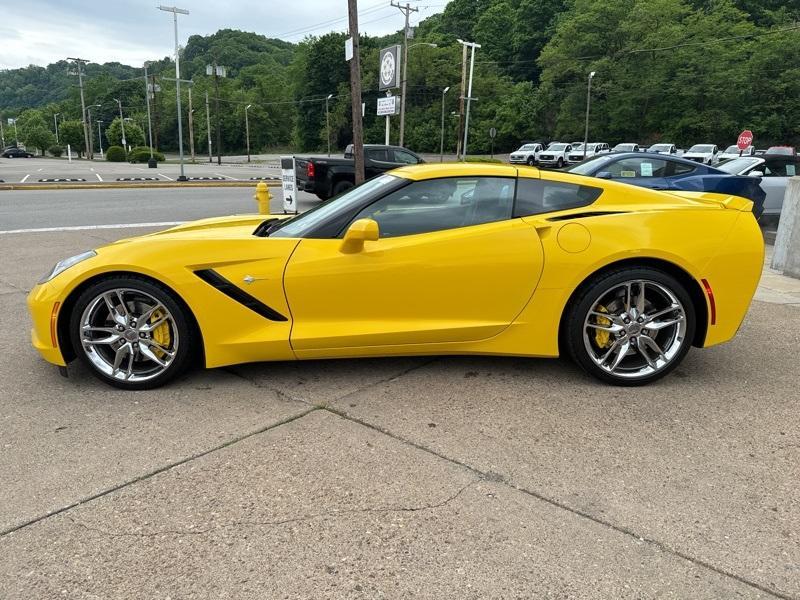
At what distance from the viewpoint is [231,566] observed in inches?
83.4

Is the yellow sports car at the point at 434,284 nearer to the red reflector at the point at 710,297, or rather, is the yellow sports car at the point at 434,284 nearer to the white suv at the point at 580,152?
the red reflector at the point at 710,297

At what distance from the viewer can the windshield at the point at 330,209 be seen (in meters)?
3.71

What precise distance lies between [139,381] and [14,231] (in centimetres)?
782

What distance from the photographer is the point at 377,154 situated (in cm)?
1639

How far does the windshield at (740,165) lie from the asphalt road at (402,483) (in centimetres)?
880

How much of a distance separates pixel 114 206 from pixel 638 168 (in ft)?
36.1

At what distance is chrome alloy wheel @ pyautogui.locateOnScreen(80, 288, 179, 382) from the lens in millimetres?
3520

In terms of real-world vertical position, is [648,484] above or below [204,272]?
below

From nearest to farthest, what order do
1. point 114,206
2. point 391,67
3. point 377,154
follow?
1. point 114,206
2. point 377,154
3. point 391,67

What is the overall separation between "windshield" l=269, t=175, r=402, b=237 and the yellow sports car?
24mm

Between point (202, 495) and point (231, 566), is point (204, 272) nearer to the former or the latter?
point (202, 495)

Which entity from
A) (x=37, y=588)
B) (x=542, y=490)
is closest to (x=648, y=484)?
(x=542, y=490)

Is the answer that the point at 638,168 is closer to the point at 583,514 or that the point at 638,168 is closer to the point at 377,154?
the point at 377,154

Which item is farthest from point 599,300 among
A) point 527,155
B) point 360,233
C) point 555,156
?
point 527,155
